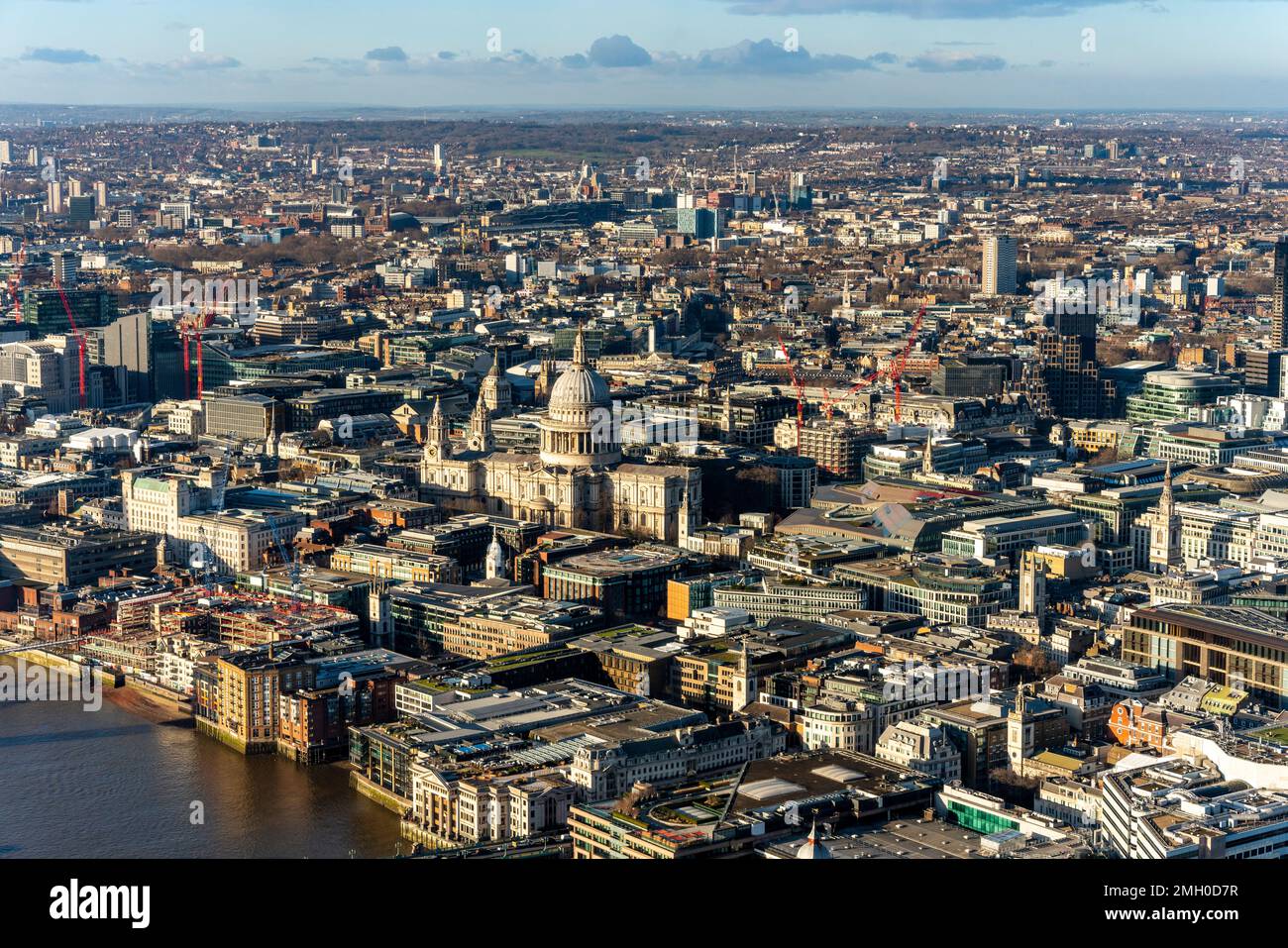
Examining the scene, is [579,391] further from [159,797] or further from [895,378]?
[159,797]

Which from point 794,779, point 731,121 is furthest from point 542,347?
point 731,121

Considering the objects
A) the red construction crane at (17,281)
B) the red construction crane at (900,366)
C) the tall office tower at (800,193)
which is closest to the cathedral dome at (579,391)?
the red construction crane at (900,366)

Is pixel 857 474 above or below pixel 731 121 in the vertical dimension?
below

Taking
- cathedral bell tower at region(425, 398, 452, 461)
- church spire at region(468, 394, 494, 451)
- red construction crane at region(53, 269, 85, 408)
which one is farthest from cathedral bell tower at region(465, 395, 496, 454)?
red construction crane at region(53, 269, 85, 408)

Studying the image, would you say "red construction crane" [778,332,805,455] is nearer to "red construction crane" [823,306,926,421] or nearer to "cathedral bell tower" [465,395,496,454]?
"red construction crane" [823,306,926,421]

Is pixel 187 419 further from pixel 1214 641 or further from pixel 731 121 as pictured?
pixel 731 121

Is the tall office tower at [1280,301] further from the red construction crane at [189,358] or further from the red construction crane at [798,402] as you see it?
the red construction crane at [189,358]
